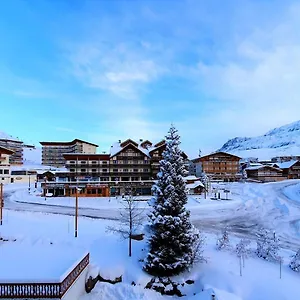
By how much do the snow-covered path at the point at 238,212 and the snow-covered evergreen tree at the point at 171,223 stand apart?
12.5 m

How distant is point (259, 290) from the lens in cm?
1488

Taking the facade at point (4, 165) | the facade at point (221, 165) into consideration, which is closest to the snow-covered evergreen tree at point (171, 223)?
the facade at point (4, 165)

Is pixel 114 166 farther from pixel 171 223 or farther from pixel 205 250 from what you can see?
pixel 171 223

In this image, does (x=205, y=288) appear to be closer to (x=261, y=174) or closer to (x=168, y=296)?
(x=168, y=296)

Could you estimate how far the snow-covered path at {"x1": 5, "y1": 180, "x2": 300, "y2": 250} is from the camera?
1230 inches

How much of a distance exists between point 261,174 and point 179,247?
86.0 metres

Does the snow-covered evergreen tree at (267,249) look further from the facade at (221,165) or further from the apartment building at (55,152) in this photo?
the apartment building at (55,152)

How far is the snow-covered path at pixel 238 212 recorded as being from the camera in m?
31.2

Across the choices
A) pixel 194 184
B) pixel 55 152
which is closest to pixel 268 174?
pixel 194 184

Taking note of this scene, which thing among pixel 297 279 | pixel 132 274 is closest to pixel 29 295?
pixel 132 274

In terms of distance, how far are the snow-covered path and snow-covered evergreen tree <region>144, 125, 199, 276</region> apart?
12488mm

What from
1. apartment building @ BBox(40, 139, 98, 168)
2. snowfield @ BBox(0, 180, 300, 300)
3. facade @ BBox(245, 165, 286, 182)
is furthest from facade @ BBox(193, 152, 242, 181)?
apartment building @ BBox(40, 139, 98, 168)

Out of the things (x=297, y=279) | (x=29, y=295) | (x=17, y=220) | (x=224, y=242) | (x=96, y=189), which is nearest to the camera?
(x=29, y=295)

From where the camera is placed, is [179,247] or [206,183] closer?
[179,247]
